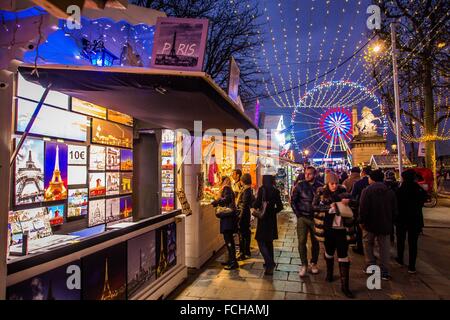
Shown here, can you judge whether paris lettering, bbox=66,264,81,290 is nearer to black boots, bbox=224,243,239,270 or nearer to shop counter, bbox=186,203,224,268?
shop counter, bbox=186,203,224,268

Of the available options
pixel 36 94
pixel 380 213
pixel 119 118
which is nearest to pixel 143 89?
pixel 36 94

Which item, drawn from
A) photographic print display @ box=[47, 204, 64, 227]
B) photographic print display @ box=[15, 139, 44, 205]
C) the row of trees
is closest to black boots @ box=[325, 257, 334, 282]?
photographic print display @ box=[47, 204, 64, 227]

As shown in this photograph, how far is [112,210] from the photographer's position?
537 cm

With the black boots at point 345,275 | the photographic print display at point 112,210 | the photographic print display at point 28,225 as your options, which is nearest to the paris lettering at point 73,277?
the photographic print display at point 28,225

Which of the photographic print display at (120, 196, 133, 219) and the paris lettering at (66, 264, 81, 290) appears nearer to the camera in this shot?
the paris lettering at (66, 264, 81, 290)

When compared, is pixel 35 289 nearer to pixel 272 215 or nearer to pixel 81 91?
pixel 81 91

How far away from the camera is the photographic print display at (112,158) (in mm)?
5320

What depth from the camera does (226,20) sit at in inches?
549

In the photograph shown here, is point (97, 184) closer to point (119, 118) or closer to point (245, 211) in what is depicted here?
point (119, 118)

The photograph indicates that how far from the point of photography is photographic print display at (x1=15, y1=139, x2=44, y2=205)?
11.4ft

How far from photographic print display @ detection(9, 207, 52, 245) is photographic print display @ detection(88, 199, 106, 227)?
1.41 metres

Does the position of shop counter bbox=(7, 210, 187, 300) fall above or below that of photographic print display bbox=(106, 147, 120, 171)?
below
